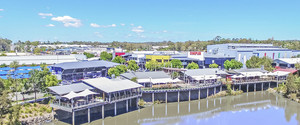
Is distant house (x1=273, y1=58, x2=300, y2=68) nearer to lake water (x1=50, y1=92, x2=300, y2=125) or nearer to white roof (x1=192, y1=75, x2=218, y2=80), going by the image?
lake water (x1=50, y1=92, x2=300, y2=125)

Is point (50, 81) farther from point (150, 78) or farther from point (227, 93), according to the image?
point (227, 93)

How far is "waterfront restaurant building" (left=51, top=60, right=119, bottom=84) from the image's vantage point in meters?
54.3

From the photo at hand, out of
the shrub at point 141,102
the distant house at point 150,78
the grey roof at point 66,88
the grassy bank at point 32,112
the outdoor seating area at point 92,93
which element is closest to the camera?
the grassy bank at point 32,112

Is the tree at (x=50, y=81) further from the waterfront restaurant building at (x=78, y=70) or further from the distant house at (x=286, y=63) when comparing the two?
the distant house at (x=286, y=63)

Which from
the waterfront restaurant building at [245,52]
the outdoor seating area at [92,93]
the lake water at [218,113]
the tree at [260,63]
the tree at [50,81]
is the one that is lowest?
the lake water at [218,113]

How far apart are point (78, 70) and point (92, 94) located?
74.1 ft

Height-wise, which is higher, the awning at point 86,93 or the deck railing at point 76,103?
the awning at point 86,93

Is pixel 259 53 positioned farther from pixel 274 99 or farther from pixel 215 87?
pixel 215 87

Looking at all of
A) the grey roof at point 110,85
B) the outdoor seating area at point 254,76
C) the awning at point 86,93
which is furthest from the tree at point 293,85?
the awning at point 86,93


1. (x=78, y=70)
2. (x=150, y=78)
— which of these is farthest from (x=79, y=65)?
(x=150, y=78)

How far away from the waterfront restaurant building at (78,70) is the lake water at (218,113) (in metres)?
20.2

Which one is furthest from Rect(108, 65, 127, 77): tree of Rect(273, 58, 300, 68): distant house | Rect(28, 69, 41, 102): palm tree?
Rect(273, 58, 300, 68): distant house

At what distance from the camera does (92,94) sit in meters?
35.9

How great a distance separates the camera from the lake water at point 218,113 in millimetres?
37406
